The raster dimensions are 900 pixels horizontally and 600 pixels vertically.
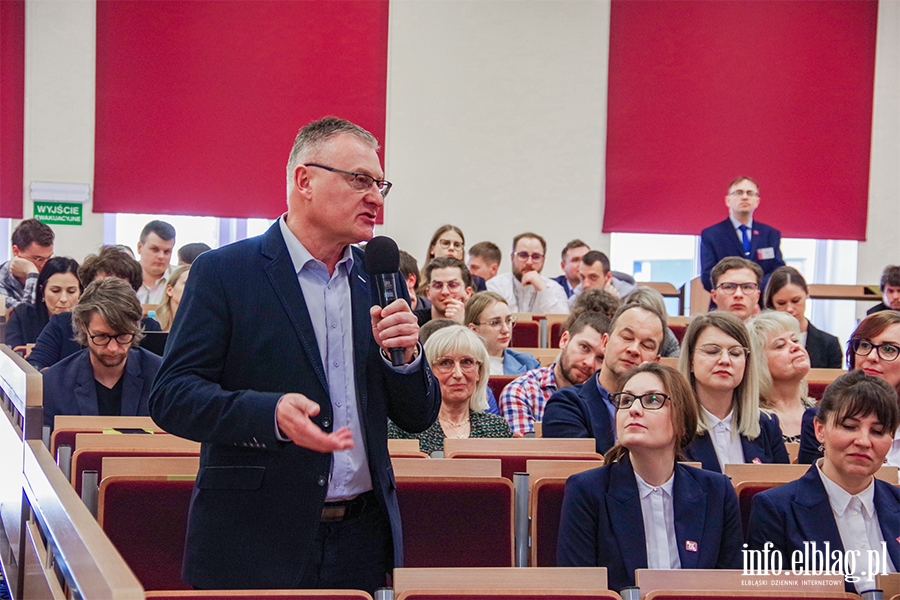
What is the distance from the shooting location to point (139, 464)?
9.41 ft

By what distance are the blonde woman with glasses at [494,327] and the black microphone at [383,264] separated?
10.4 feet

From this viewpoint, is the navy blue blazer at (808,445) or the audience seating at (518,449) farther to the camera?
the navy blue blazer at (808,445)

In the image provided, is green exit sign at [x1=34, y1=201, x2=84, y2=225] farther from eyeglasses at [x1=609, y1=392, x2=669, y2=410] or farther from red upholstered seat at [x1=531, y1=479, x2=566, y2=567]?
eyeglasses at [x1=609, y1=392, x2=669, y2=410]

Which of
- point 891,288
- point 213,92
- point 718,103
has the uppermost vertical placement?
point 718,103

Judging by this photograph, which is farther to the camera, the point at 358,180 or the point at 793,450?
the point at 793,450

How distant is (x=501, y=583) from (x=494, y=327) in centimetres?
Result: 309

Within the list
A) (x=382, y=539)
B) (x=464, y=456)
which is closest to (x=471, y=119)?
(x=464, y=456)

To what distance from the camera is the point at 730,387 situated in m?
3.51

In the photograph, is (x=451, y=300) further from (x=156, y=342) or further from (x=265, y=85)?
(x=265, y=85)

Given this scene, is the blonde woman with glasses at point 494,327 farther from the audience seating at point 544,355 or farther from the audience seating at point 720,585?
the audience seating at point 720,585

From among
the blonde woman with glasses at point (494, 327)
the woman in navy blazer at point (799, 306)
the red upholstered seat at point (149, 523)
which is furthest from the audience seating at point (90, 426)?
the woman in navy blazer at point (799, 306)

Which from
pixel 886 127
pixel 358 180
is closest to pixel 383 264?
pixel 358 180

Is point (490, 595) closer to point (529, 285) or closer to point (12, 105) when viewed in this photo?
point (529, 285)

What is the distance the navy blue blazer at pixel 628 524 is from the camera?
9.02 ft
